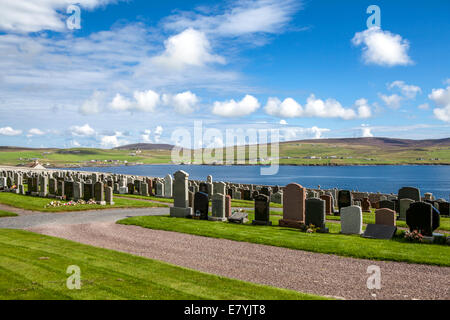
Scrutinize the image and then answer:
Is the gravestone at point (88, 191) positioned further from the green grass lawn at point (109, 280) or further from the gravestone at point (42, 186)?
the green grass lawn at point (109, 280)

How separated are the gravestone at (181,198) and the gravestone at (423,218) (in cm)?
1045

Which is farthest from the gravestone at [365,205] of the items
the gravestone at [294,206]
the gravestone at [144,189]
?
the gravestone at [144,189]

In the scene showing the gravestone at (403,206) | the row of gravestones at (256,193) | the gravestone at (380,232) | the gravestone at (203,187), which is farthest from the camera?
the gravestone at (203,187)

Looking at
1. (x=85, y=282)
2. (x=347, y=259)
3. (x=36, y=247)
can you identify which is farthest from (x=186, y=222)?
(x=85, y=282)

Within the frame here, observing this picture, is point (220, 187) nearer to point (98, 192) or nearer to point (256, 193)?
point (256, 193)

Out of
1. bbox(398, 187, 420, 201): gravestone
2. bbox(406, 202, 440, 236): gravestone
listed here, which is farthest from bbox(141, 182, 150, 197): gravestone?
bbox(406, 202, 440, 236): gravestone

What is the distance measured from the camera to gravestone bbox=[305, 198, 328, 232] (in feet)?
49.8

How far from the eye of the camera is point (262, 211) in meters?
17.1

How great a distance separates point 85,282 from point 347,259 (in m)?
7.40

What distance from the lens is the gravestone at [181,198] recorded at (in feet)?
62.1

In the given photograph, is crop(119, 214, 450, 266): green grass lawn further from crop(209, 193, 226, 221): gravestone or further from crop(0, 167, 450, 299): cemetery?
crop(209, 193, 226, 221): gravestone

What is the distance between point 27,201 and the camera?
23.5m
